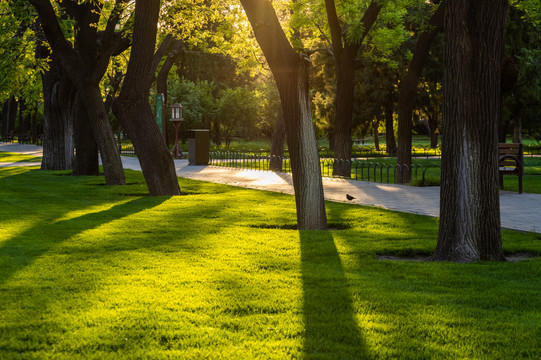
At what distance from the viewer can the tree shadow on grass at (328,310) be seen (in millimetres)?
4801

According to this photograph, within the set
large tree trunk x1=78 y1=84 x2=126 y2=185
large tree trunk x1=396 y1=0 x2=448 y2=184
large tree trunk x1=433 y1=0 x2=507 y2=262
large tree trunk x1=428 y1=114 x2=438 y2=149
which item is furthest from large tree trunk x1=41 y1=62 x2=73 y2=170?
large tree trunk x1=428 y1=114 x2=438 y2=149

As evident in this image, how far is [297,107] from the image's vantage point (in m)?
10.6

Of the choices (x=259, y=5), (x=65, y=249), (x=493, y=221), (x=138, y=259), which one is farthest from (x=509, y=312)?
(x=259, y=5)

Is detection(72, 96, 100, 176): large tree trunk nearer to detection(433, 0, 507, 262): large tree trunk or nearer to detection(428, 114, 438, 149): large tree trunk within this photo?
detection(433, 0, 507, 262): large tree trunk

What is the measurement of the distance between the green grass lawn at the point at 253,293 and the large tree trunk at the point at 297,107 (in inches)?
22.4

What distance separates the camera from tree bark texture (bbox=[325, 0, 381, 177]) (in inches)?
862

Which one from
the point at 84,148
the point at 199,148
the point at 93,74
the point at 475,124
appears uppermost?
the point at 93,74

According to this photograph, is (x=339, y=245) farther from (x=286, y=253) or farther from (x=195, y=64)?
(x=195, y=64)

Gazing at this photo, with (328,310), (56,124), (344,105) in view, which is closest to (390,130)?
(344,105)

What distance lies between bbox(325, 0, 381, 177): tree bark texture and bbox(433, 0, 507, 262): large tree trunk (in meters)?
13.7

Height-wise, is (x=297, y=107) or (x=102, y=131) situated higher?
(x=297, y=107)

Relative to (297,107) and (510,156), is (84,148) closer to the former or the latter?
(510,156)

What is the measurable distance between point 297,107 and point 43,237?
13.6 ft

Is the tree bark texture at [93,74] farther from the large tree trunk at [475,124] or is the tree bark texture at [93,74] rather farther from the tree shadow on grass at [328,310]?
the large tree trunk at [475,124]
